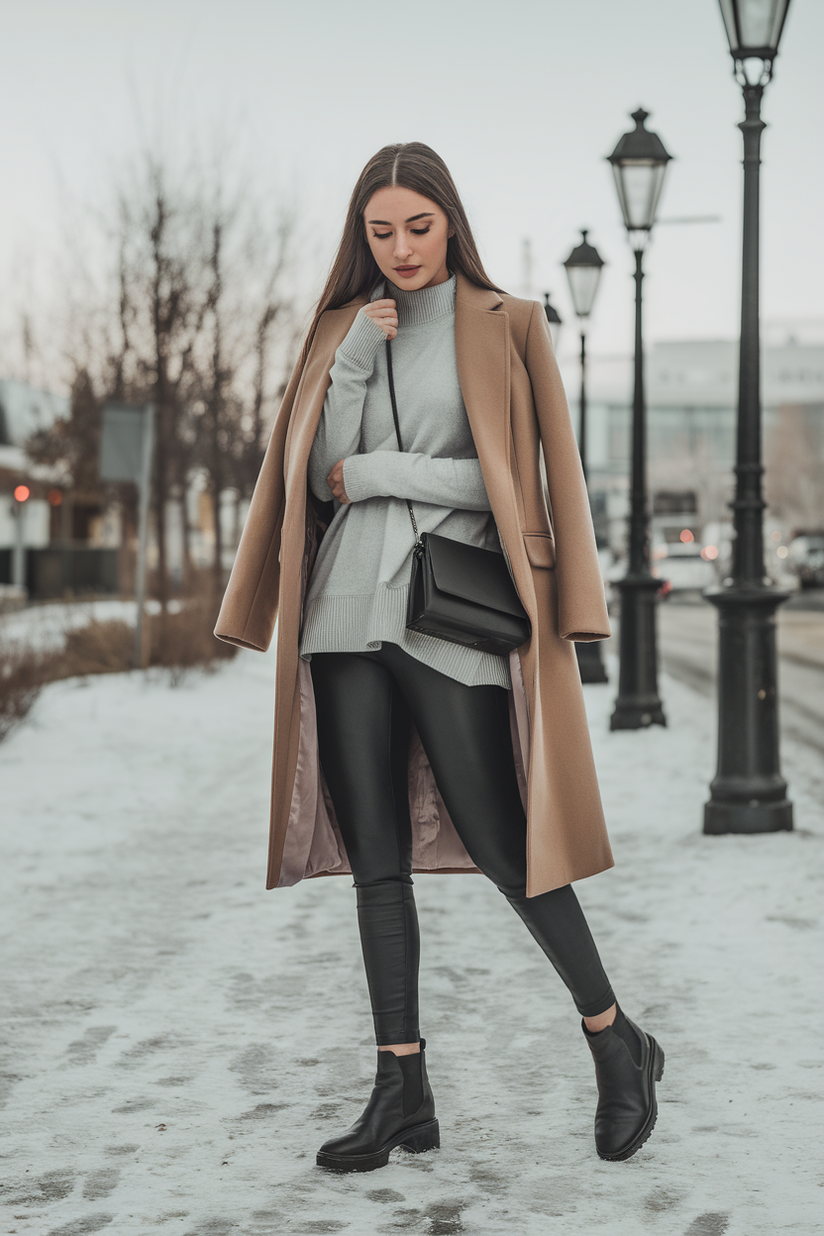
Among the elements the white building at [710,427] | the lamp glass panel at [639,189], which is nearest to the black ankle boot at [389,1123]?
the lamp glass panel at [639,189]

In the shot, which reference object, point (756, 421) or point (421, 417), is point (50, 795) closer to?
point (756, 421)

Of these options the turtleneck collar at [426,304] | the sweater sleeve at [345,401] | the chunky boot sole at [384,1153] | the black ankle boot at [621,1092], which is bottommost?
the chunky boot sole at [384,1153]

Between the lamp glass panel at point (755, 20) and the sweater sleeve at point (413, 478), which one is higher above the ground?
the lamp glass panel at point (755, 20)

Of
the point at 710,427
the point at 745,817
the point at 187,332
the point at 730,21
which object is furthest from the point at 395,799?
the point at 710,427

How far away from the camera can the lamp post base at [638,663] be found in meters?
10.3

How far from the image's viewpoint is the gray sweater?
2.77 meters

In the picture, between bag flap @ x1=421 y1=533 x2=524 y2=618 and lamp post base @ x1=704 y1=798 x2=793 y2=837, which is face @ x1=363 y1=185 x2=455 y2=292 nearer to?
bag flap @ x1=421 y1=533 x2=524 y2=618

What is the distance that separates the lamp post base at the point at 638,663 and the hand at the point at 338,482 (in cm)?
754

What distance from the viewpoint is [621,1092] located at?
290 centimetres

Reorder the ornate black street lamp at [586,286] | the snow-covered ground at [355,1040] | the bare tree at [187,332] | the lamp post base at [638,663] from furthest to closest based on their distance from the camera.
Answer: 1. the bare tree at [187,332]
2. the ornate black street lamp at [586,286]
3. the lamp post base at [638,663]
4. the snow-covered ground at [355,1040]

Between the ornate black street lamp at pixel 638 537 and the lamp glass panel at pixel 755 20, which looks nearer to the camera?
the lamp glass panel at pixel 755 20

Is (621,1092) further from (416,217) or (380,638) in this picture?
(416,217)

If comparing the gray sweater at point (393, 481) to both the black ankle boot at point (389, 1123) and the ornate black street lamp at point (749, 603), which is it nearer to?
the black ankle boot at point (389, 1123)

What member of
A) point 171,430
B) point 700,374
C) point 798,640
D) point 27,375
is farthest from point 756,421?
point 700,374
